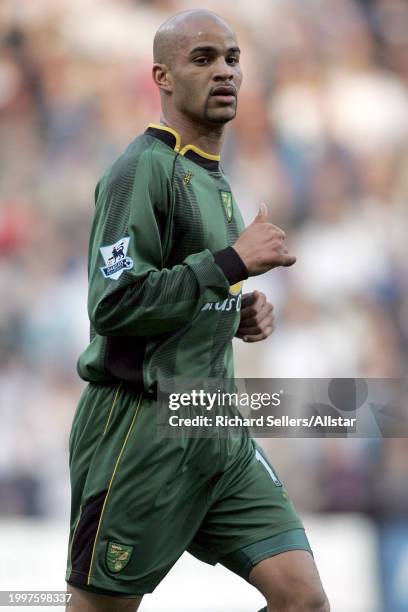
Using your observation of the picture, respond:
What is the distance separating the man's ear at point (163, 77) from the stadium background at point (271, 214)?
3.59 meters

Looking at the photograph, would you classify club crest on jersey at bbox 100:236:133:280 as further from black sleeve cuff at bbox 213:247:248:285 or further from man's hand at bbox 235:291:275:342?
man's hand at bbox 235:291:275:342

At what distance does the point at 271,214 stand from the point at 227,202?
4.62 meters

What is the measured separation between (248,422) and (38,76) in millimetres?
5663

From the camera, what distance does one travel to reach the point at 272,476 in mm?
3578

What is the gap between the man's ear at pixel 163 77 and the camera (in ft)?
11.4

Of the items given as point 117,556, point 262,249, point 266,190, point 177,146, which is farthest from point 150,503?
point 266,190

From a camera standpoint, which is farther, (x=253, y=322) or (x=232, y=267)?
(x=253, y=322)

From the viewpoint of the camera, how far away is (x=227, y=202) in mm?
3521

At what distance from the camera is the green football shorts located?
3268 mm

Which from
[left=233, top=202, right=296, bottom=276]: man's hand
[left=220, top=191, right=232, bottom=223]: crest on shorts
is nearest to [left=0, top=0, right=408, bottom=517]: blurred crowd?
[left=220, top=191, right=232, bottom=223]: crest on shorts

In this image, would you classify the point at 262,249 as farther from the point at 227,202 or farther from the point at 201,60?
the point at 201,60

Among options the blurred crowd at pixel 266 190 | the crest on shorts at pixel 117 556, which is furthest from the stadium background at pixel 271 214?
the crest on shorts at pixel 117 556

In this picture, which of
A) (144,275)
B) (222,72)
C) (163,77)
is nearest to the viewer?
(144,275)

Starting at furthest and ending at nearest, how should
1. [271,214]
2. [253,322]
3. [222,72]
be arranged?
1. [271,214]
2. [253,322]
3. [222,72]
